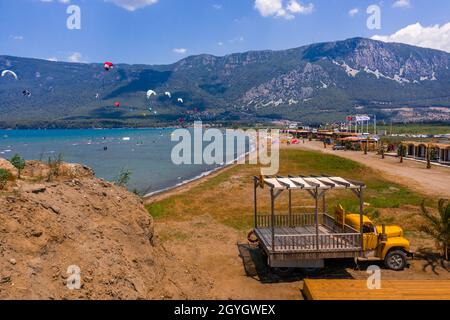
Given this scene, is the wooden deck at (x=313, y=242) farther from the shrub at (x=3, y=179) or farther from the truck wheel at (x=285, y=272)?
the shrub at (x=3, y=179)

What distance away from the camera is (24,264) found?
725cm

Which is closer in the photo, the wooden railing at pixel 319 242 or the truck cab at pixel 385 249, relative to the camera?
the wooden railing at pixel 319 242

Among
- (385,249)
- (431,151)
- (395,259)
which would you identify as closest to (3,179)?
(385,249)

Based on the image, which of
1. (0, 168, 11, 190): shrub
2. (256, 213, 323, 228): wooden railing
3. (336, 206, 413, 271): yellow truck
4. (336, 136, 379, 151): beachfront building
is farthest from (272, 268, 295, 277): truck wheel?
(336, 136, 379, 151): beachfront building

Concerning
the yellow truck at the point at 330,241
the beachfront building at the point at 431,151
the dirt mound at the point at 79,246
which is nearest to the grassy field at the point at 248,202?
the yellow truck at the point at 330,241

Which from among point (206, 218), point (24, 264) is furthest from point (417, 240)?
point (24, 264)

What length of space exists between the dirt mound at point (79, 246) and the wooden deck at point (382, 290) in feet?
13.0

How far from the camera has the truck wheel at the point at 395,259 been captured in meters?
12.9

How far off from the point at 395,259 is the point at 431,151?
45437mm

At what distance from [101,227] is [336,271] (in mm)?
8209

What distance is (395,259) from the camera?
42.3 ft

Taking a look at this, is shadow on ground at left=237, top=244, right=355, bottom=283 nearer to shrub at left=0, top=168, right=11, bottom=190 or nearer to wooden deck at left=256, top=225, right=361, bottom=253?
wooden deck at left=256, top=225, right=361, bottom=253

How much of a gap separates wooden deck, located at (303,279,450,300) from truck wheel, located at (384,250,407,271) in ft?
9.08

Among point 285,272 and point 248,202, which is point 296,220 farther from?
point 248,202
